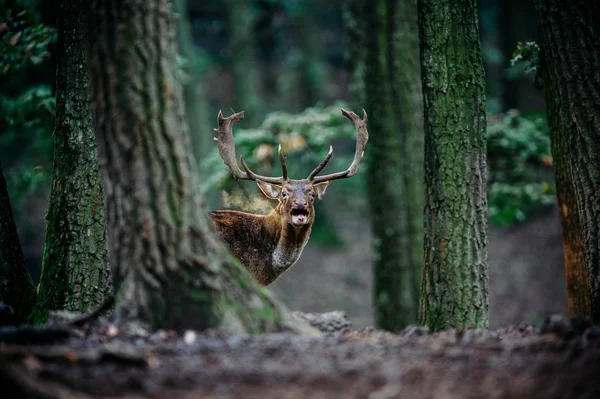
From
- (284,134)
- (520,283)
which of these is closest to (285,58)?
(520,283)

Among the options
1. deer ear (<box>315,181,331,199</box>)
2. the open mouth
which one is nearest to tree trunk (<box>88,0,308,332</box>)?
the open mouth

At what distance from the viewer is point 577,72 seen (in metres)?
5.89

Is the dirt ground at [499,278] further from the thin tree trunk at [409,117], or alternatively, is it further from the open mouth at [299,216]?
the open mouth at [299,216]

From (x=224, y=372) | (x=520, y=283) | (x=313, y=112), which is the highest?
(x=313, y=112)

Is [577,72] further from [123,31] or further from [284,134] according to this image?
[284,134]

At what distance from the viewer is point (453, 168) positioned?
6121 millimetres

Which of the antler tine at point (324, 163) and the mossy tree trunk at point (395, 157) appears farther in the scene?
the mossy tree trunk at point (395, 157)

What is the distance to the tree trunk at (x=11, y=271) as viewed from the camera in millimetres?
6539

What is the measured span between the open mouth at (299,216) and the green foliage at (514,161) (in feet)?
13.9

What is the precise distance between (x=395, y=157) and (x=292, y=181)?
312 centimetres

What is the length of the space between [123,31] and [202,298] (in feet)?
6.53

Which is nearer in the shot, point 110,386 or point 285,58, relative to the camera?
point 110,386

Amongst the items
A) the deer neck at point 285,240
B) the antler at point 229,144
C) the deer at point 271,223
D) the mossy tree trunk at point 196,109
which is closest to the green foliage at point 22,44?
the antler at point 229,144

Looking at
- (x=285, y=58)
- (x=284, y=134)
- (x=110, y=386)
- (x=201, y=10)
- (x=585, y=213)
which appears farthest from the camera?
(x=285, y=58)
